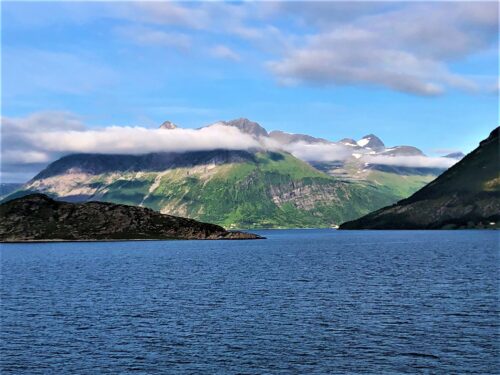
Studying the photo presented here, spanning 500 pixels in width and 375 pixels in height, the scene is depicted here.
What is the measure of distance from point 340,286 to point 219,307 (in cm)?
3938

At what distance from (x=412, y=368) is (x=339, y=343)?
1350 cm

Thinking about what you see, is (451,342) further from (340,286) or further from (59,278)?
(59,278)

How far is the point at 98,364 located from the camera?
208 feet

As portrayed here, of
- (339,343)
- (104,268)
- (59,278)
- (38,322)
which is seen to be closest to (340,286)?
(339,343)

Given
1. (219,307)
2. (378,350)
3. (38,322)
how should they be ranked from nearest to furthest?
(378,350) < (38,322) < (219,307)

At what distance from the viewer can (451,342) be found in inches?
2805

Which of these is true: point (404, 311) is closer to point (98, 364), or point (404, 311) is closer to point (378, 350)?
point (378, 350)

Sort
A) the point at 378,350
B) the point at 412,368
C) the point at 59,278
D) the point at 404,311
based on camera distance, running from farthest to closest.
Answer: the point at 59,278 < the point at 404,311 < the point at 378,350 < the point at 412,368

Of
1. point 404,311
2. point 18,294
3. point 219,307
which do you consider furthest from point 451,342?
point 18,294

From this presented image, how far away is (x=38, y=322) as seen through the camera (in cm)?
8806

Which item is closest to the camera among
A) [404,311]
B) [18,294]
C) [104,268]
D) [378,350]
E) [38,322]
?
[378,350]

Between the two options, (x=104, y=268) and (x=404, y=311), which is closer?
(x=404, y=311)

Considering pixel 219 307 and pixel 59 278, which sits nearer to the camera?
pixel 219 307

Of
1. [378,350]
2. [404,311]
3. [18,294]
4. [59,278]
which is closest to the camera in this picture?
[378,350]
